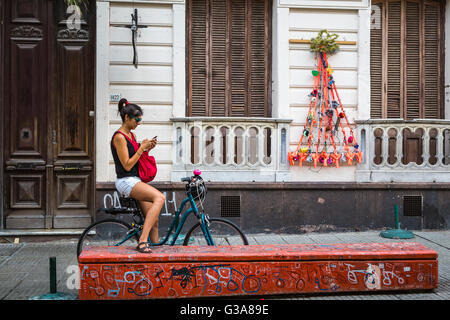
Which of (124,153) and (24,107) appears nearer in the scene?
(124,153)

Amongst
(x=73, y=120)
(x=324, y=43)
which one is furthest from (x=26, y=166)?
(x=324, y=43)

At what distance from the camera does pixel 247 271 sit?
4.91 meters

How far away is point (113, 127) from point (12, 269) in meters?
2.95

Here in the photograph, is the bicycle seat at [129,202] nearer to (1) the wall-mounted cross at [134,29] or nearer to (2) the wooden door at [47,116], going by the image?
(2) the wooden door at [47,116]

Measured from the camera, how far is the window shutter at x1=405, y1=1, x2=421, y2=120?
30.7 feet

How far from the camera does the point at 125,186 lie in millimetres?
5453

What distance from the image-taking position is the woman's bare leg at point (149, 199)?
208 inches

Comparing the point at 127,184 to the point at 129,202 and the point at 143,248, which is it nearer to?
the point at 129,202

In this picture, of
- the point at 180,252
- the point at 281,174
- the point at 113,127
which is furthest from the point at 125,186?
the point at 281,174

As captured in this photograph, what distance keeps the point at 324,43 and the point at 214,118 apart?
2363mm

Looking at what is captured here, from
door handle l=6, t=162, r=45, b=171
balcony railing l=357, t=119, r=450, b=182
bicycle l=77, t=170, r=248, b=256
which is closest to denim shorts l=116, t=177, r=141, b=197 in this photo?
bicycle l=77, t=170, r=248, b=256

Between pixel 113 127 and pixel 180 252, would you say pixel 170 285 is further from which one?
pixel 113 127

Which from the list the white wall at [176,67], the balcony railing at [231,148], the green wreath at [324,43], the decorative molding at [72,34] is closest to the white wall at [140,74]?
the white wall at [176,67]

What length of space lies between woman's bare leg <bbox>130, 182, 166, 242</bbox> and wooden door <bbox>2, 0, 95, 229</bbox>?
3.39 m
